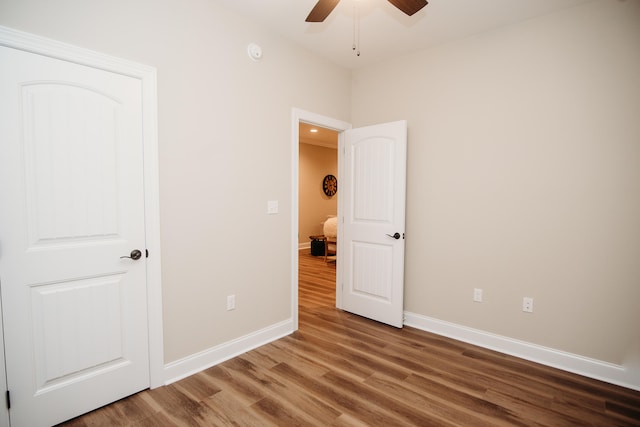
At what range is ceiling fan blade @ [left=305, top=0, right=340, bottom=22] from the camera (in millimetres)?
1936

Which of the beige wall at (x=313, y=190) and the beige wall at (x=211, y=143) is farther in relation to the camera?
the beige wall at (x=313, y=190)

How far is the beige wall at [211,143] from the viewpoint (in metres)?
1.98

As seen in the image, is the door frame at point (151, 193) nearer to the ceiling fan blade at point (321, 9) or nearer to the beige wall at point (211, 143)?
the beige wall at point (211, 143)

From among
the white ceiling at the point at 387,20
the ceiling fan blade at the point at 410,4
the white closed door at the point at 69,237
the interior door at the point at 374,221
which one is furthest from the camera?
the interior door at the point at 374,221

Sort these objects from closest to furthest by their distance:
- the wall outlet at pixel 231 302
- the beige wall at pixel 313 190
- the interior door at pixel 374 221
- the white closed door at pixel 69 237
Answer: the white closed door at pixel 69 237 → the wall outlet at pixel 231 302 → the interior door at pixel 374 221 → the beige wall at pixel 313 190

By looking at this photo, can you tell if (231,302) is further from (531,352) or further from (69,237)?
(531,352)

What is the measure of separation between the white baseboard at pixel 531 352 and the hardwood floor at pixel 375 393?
0.25ft

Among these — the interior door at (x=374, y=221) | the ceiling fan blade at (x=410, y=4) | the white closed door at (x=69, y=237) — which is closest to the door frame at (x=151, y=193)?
the white closed door at (x=69, y=237)

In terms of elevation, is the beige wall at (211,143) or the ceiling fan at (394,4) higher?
the ceiling fan at (394,4)

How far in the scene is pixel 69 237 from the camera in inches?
72.9

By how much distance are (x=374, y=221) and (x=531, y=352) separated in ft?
5.83

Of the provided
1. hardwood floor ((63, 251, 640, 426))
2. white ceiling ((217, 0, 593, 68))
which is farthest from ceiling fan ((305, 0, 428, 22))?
hardwood floor ((63, 251, 640, 426))

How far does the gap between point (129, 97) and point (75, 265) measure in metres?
1.08

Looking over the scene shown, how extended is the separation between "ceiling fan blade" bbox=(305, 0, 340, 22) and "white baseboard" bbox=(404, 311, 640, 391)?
9.37 ft
